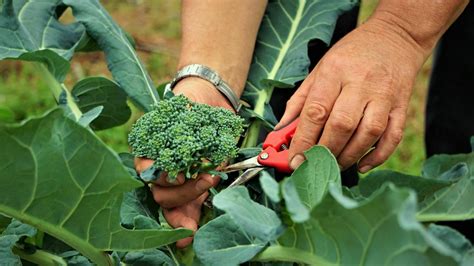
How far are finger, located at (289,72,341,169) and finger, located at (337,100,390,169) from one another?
62 mm

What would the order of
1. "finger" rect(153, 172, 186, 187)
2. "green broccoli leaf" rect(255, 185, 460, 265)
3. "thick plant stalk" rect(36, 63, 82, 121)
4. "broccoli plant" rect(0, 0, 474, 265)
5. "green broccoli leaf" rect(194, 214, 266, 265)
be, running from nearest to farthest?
"green broccoli leaf" rect(255, 185, 460, 265) → "broccoli plant" rect(0, 0, 474, 265) → "green broccoli leaf" rect(194, 214, 266, 265) → "finger" rect(153, 172, 186, 187) → "thick plant stalk" rect(36, 63, 82, 121)

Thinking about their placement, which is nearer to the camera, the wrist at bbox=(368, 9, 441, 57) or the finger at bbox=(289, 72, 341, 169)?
the finger at bbox=(289, 72, 341, 169)

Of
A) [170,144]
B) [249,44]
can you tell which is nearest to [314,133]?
[170,144]

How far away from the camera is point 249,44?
5.28 feet

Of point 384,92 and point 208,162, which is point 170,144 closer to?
point 208,162

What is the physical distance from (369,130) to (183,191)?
34 centimetres

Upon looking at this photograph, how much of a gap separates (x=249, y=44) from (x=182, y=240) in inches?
19.8

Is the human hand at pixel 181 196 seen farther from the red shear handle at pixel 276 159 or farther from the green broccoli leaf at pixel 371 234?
the green broccoli leaf at pixel 371 234

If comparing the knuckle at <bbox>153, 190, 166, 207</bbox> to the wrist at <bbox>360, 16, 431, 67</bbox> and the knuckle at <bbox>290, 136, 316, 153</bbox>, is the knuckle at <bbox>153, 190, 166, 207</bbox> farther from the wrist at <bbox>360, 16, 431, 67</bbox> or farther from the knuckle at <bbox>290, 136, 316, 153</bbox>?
the wrist at <bbox>360, 16, 431, 67</bbox>

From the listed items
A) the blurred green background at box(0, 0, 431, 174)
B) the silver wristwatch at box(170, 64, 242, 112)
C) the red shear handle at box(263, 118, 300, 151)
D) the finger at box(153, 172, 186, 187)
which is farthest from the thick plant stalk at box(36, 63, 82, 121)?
the blurred green background at box(0, 0, 431, 174)

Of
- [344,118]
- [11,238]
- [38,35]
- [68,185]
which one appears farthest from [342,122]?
[38,35]

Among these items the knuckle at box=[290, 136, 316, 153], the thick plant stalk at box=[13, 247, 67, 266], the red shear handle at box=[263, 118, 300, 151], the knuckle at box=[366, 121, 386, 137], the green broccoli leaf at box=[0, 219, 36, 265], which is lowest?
the thick plant stalk at box=[13, 247, 67, 266]

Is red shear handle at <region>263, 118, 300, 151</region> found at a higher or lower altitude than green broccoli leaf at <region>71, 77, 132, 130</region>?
higher

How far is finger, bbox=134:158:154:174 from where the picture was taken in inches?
51.8
